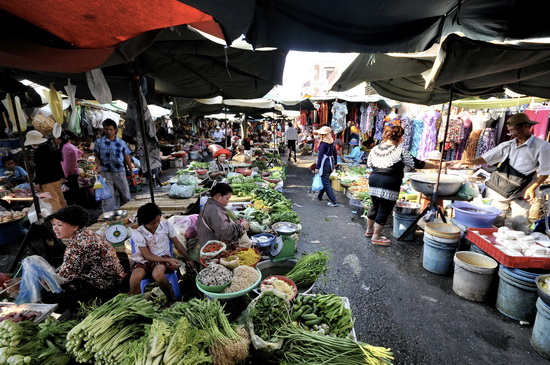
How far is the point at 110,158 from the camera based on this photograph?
19.3 ft

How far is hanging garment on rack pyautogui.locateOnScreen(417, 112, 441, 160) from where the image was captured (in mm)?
10219

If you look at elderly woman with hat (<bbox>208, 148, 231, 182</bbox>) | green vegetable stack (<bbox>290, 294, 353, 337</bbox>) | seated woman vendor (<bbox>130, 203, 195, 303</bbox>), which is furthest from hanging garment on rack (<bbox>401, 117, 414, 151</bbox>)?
seated woman vendor (<bbox>130, 203, 195, 303</bbox>)

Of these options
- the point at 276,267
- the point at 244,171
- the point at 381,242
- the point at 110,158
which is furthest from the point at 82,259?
the point at 244,171

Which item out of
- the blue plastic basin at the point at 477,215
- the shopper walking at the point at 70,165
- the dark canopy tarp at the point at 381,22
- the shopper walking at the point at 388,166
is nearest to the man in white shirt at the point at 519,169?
the blue plastic basin at the point at 477,215

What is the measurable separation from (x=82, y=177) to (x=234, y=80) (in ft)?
20.7

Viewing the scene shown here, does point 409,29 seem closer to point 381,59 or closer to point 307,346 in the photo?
point 381,59

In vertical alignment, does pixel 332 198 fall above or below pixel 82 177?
below

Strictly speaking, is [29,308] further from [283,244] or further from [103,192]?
[103,192]

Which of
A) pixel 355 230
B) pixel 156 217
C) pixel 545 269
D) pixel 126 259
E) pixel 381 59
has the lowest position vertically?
pixel 355 230

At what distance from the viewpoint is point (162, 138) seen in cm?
1755

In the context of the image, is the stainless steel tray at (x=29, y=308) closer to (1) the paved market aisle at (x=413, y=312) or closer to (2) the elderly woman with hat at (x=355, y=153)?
(1) the paved market aisle at (x=413, y=312)

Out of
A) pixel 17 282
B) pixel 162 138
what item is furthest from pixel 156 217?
pixel 162 138

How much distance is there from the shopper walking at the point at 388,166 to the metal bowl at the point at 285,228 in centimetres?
188

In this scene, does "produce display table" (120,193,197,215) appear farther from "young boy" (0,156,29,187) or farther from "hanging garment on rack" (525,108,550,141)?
"hanging garment on rack" (525,108,550,141)
